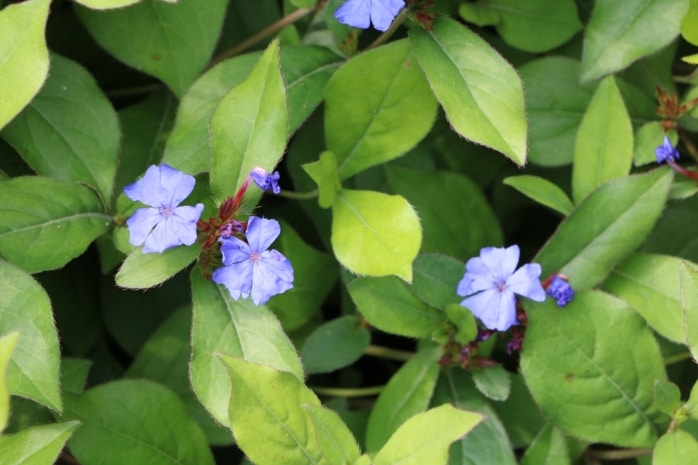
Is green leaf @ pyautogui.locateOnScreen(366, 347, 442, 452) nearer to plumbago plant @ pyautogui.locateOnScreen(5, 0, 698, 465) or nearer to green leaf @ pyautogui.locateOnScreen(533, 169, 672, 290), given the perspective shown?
plumbago plant @ pyautogui.locateOnScreen(5, 0, 698, 465)

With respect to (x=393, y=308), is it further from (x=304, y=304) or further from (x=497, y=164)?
(x=497, y=164)

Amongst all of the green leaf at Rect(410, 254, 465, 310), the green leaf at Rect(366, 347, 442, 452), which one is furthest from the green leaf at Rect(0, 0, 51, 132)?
the green leaf at Rect(366, 347, 442, 452)

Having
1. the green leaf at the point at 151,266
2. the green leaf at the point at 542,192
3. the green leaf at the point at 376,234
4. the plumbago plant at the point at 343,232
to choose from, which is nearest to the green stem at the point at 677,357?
the plumbago plant at the point at 343,232

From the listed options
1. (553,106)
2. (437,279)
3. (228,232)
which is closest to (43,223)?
(228,232)

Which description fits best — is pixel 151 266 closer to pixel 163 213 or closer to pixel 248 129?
pixel 163 213

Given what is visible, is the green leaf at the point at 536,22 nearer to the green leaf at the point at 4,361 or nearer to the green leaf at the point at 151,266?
the green leaf at the point at 151,266

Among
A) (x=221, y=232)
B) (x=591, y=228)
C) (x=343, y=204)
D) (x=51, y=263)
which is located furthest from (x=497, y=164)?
(x=51, y=263)
